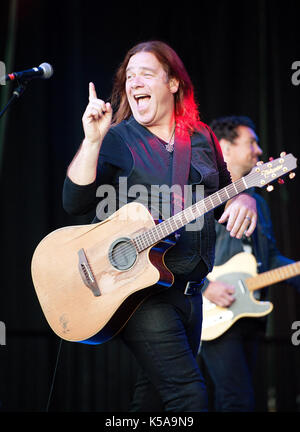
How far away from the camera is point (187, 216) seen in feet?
7.21

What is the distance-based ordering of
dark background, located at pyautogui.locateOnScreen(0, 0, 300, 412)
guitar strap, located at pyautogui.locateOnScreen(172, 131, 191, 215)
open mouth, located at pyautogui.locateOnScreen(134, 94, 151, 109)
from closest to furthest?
1. guitar strap, located at pyautogui.locateOnScreen(172, 131, 191, 215)
2. open mouth, located at pyautogui.locateOnScreen(134, 94, 151, 109)
3. dark background, located at pyautogui.locateOnScreen(0, 0, 300, 412)

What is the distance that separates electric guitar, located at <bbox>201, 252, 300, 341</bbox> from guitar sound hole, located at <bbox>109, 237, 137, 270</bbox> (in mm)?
1483

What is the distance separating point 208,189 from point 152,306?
573 mm

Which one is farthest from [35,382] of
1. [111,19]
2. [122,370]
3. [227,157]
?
[111,19]

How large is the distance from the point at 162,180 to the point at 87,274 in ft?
1.67

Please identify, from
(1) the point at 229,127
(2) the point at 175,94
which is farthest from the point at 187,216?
(1) the point at 229,127

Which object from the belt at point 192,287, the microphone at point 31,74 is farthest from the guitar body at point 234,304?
the microphone at point 31,74

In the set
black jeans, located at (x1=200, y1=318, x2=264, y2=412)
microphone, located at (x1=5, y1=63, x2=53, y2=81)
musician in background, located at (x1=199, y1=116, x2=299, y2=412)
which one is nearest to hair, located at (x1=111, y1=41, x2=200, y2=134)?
microphone, located at (x1=5, y1=63, x2=53, y2=81)

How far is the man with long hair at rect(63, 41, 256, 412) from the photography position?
210 cm

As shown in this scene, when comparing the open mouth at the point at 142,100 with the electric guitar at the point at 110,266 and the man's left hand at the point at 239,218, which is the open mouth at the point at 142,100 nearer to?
the electric guitar at the point at 110,266

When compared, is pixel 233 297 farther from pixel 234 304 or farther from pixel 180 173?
pixel 180 173

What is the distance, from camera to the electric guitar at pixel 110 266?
2172 mm

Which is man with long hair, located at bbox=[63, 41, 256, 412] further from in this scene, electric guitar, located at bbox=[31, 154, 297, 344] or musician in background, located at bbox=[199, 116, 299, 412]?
musician in background, located at bbox=[199, 116, 299, 412]
